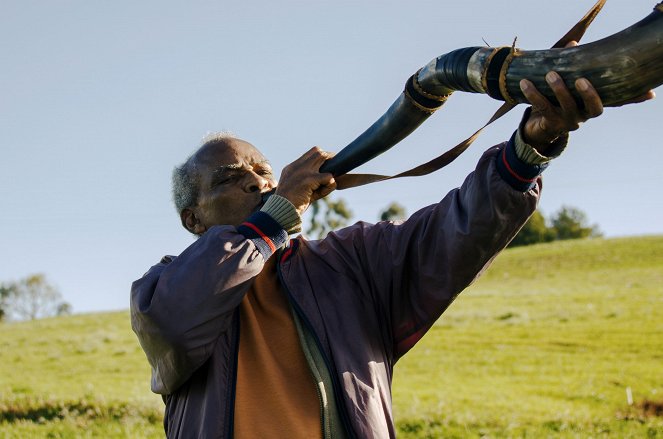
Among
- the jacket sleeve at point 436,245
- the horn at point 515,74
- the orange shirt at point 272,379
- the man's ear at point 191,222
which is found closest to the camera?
the horn at point 515,74

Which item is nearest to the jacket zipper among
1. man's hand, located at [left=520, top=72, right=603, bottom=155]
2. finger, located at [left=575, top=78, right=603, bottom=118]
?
man's hand, located at [left=520, top=72, right=603, bottom=155]

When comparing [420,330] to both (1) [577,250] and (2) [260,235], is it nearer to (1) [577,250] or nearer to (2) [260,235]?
(2) [260,235]

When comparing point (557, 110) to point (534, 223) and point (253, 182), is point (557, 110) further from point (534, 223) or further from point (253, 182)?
point (534, 223)

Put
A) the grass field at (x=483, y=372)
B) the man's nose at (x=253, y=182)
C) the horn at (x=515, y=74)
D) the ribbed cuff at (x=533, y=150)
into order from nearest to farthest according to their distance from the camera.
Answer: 1. the horn at (x=515, y=74)
2. the ribbed cuff at (x=533, y=150)
3. the man's nose at (x=253, y=182)
4. the grass field at (x=483, y=372)

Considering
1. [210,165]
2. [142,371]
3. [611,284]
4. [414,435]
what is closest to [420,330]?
[210,165]

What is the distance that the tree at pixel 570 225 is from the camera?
89.5 meters

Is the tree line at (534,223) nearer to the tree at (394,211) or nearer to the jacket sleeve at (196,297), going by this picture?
the tree at (394,211)

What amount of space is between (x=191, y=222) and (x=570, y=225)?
9198 cm

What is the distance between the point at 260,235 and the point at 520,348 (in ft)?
56.9

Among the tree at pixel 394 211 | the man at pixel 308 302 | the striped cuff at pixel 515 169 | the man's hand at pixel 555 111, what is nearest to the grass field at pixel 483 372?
the man at pixel 308 302

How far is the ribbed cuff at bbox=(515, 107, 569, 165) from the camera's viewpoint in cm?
254

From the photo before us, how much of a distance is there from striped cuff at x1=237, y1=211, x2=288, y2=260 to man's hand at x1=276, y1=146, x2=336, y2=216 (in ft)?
0.35

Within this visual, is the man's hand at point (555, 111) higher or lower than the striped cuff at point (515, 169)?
higher

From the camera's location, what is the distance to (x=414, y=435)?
890 cm
